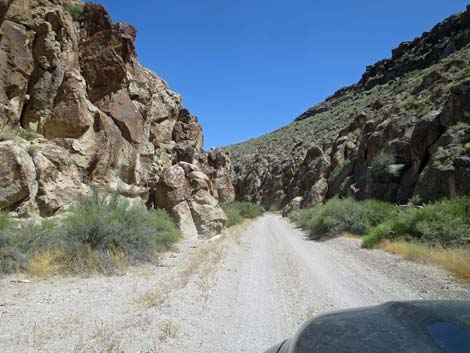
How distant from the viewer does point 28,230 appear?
7875 millimetres

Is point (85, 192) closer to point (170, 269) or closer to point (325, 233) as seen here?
point (170, 269)

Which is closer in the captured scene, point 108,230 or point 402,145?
point 108,230

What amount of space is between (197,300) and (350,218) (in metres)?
12.1

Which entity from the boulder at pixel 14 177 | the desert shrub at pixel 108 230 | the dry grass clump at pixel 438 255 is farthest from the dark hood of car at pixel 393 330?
the boulder at pixel 14 177

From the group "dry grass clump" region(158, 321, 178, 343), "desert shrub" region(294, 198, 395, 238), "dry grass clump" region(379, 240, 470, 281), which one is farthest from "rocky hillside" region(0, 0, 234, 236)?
"dry grass clump" region(379, 240, 470, 281)

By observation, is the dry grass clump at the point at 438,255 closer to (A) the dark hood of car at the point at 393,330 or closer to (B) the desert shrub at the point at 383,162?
(A) the dark hood of car at the point at 393,330

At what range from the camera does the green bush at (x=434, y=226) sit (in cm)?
867

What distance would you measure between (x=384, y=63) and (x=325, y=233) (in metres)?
63.4

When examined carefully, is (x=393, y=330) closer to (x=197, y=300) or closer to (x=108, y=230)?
(x=197, y=300)

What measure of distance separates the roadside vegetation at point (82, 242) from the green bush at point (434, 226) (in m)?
8.57

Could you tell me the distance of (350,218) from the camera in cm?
1549

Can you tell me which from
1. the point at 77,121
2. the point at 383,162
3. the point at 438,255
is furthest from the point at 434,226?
the point at 77,121

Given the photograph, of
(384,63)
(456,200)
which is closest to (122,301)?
(456,200)

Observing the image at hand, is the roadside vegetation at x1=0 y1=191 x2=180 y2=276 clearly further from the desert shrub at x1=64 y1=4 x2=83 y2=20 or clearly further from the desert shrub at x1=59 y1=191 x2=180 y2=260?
the desert shrub at x1=64 y1=4 x2=83 y2=20
